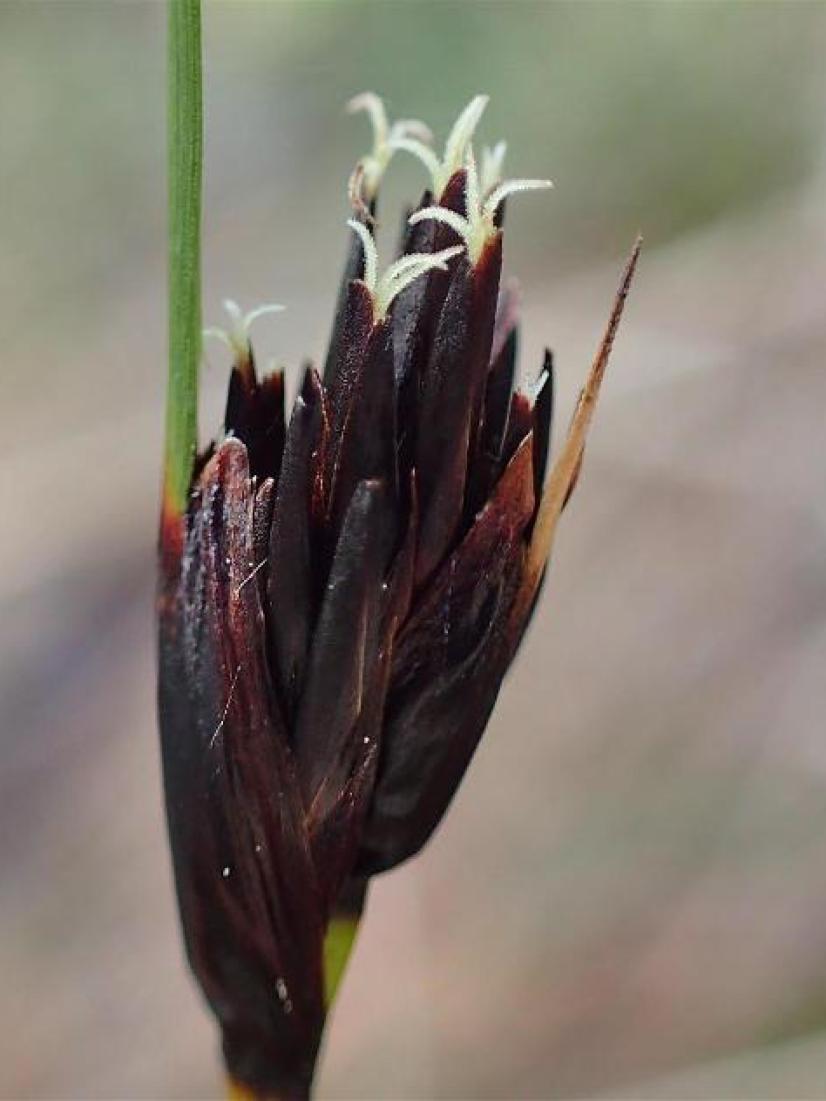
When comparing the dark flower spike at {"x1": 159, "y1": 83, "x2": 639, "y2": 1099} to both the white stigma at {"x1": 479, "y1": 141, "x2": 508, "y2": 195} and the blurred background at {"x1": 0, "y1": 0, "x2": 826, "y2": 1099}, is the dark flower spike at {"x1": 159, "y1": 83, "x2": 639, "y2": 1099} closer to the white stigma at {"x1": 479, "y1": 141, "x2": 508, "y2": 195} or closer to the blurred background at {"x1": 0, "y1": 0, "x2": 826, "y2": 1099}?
the white stigma at {"x1": 479, "y1": 141, "x2": 508, "y2": 195}

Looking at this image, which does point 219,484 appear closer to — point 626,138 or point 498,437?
point 498,437

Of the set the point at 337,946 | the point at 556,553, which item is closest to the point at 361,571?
the point at 337,946

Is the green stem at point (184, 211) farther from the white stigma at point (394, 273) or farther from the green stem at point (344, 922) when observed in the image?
the green stem at point (344, 922)

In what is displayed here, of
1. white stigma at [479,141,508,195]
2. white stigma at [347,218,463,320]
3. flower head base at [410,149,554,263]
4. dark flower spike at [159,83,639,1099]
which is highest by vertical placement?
white stigma at [479,141,508,195]

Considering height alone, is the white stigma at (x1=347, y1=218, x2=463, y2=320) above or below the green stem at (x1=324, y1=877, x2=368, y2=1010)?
above

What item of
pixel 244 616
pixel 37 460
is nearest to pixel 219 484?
pixel 244 616

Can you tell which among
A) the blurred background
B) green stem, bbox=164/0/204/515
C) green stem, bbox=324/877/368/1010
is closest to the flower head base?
green stem, bbox=164/0/204/515
